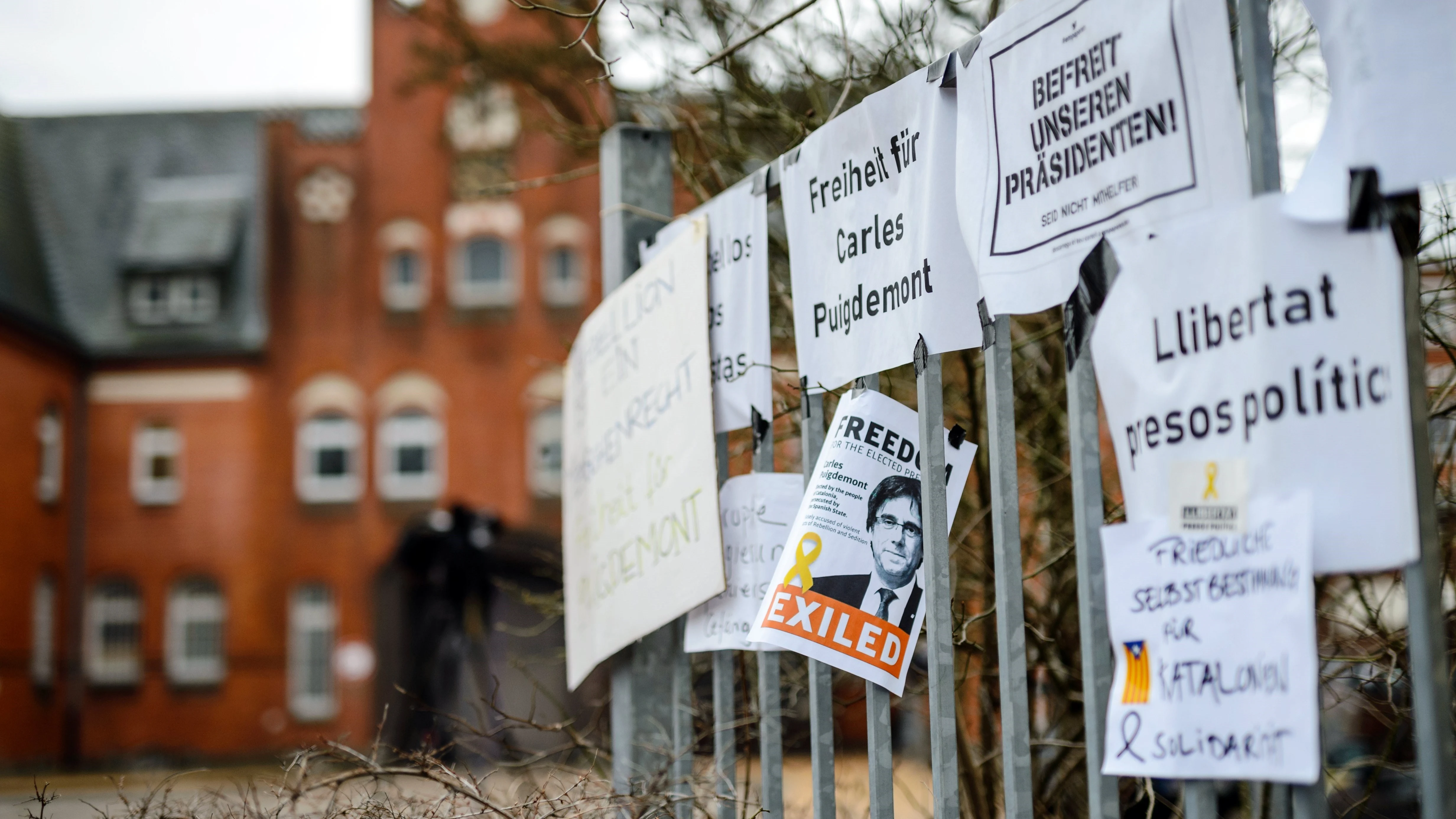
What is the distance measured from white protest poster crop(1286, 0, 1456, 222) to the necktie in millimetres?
1037

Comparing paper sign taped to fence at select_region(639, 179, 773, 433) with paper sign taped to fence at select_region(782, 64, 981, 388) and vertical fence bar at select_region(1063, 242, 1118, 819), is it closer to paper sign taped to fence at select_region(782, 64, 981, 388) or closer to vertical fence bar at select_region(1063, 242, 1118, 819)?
paper sign taped to fence at select_region(782, 64, 981, 388)

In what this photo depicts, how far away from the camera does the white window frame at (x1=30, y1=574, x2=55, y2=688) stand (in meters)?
23.8

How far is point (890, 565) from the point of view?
2.43 m

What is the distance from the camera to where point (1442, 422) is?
3672 millimetres

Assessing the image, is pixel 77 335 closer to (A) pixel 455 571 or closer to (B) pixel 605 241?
(A) pixel 455 571

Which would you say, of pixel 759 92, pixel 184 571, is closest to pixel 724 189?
pixel 759 92

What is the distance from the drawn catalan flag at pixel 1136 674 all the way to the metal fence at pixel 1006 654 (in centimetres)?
6

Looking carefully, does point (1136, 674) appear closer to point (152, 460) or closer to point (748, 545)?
point (748, 545)

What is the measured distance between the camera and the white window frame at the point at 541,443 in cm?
2375

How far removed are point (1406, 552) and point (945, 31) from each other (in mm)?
3924

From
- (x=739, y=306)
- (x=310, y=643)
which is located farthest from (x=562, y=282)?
(x=739, y=306)

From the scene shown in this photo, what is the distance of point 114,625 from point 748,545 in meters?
24.8

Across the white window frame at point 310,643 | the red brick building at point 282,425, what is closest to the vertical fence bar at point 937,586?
the red brick building at point 282,425

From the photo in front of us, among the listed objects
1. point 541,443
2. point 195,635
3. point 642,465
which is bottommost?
point 195,635
